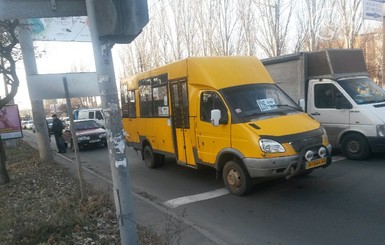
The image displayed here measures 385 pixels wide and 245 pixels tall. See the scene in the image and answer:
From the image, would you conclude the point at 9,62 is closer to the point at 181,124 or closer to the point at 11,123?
the point at 181,124

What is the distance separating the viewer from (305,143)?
21.5 feet

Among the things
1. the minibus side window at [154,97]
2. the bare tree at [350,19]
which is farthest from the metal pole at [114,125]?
the bare tree at [350,19]

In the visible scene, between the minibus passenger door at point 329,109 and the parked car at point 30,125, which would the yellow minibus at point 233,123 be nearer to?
the minibus passenger door at point 329,109

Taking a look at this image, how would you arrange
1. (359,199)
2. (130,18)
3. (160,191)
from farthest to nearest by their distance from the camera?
(160,191) → (359,199) → (130,18)

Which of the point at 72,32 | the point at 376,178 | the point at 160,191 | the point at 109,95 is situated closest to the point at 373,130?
the point at 376,178

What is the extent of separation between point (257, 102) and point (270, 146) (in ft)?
4.13

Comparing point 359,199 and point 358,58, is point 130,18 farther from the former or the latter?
point 358,58

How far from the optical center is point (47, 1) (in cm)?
331

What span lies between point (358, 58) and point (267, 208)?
644 centimetres

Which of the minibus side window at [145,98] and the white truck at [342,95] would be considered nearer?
the white truck at [342,95]

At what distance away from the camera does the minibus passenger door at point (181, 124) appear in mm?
8266

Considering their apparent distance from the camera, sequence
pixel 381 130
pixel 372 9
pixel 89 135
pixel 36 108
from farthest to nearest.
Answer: pixel 89 135, pixel 372 9, pixel 36 108, pixel 381 130

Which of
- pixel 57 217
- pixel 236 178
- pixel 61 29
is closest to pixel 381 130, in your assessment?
pixel 236 178

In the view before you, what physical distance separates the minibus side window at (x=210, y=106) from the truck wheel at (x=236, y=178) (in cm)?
91
